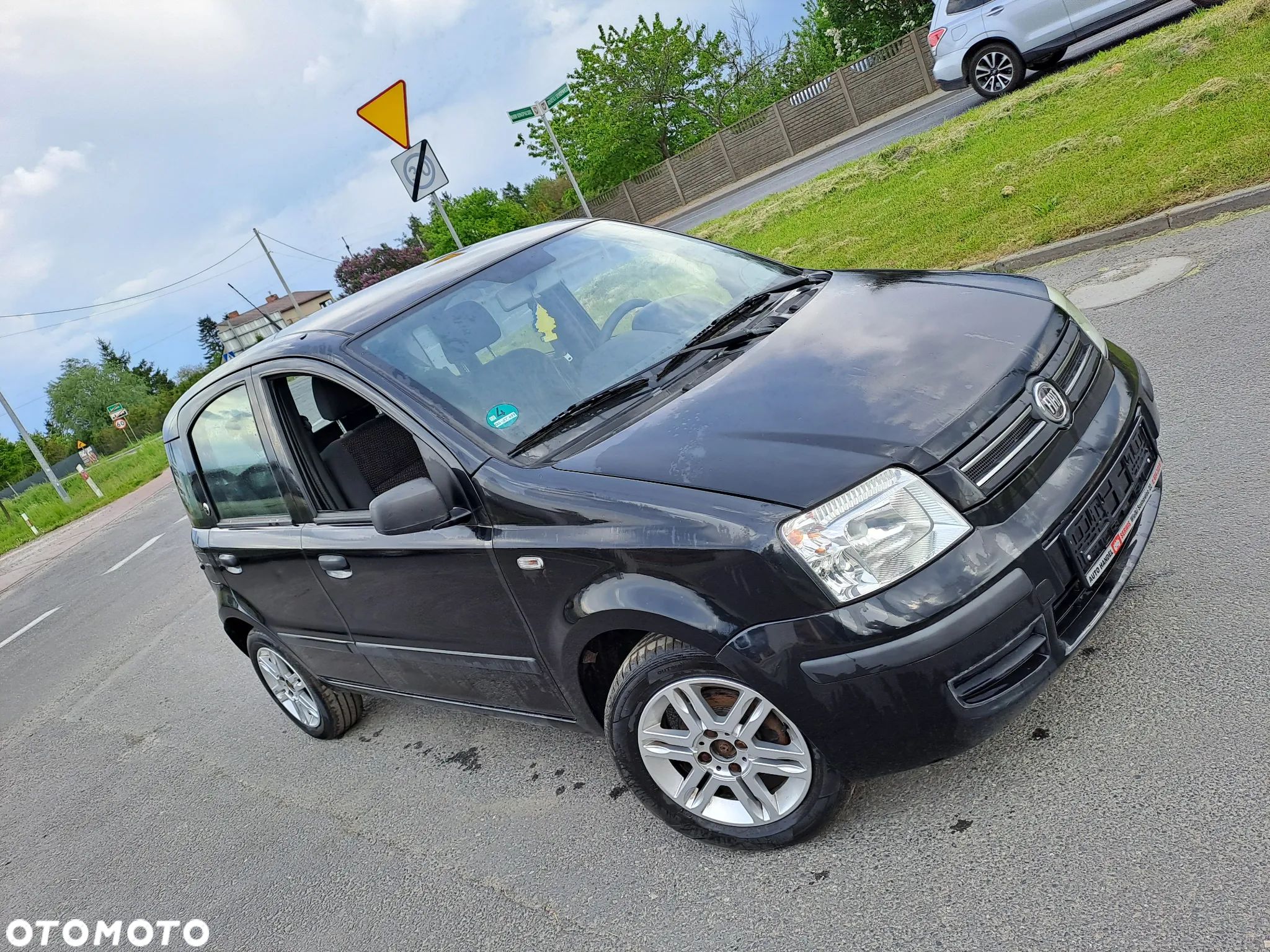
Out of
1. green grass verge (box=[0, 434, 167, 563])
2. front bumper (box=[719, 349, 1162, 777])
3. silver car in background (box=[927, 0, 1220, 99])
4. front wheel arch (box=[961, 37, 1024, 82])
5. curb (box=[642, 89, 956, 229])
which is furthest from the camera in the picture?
green grass verge (box=[0, 434, 167, 563])

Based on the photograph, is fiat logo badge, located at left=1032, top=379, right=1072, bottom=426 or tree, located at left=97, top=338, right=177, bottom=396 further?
tree, located at left=97, top=338, right=177, bottom=396

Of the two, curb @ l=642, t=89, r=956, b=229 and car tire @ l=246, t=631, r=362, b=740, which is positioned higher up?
curb @ l=642, t=89, r=956, b=229

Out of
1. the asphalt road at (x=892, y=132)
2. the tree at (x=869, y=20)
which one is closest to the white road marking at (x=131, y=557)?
the asphalt road at (x=892, y=132)

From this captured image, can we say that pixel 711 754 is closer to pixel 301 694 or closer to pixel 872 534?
pixel 872 534

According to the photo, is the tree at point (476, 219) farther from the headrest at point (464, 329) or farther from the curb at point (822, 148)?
the headrest at point (464, 329)

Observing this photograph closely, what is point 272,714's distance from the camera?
5816mm

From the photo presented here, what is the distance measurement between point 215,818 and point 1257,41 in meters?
11.5

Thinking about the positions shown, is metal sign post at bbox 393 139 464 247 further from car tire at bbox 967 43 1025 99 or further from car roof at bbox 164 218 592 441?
car tire at bbox 967 43 1025 99

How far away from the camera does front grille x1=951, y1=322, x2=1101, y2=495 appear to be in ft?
8.54

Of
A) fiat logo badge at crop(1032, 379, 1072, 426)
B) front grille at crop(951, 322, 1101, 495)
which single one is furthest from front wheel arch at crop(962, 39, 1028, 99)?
fiat logo badge at crop(1032, 379, 1072, 426)

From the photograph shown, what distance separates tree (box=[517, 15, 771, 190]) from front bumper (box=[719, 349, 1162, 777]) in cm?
4244

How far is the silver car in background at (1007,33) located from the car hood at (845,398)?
1204 cm

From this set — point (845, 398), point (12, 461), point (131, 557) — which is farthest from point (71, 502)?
point (12, 461)

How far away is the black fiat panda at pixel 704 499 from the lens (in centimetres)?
251
